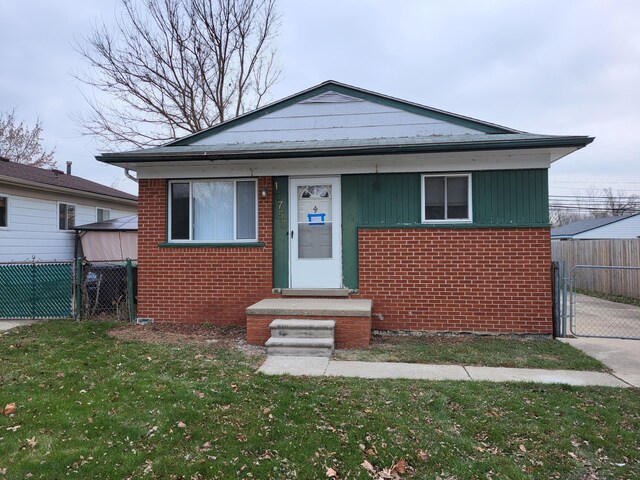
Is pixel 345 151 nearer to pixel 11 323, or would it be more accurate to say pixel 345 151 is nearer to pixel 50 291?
pixel 50 291

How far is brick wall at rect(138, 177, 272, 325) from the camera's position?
751 cm

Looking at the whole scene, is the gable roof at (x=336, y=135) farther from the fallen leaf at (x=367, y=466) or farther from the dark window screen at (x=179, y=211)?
the fallen leaf at (x=367, y=466)

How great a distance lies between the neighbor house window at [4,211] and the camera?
11.5 metres

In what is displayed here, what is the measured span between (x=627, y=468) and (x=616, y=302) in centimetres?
1162

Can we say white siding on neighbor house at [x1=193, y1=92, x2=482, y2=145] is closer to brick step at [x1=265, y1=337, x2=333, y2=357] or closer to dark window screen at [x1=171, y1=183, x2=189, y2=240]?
dark window screen at [x1=171, y1=183, x2=189, y2=240]

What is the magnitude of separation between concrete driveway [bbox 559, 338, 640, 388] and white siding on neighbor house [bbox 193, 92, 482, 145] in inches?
179

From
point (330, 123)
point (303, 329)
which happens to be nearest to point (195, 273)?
point (303, 329)

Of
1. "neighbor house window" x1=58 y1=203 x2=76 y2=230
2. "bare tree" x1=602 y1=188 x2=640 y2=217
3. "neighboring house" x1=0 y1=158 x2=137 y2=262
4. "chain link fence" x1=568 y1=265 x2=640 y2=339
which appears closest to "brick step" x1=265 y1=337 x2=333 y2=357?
"chain link fence" x1=568 y1=265 x2=640 y2=339

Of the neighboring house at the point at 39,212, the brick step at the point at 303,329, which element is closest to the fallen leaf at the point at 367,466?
the brick step at the point at 303,329

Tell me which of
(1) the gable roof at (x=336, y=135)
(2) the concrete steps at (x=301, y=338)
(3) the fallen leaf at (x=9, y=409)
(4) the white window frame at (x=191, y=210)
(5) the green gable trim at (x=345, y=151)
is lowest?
(3) the fallen leaf at (x=9, y=409)

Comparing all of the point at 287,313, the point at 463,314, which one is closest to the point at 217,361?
the point at 287,313

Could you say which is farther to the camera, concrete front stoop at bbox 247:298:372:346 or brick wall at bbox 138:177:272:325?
brick wall at bbox 138:177:272:325

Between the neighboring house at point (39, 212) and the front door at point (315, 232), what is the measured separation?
9098 millimetres

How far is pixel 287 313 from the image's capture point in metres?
6.24
